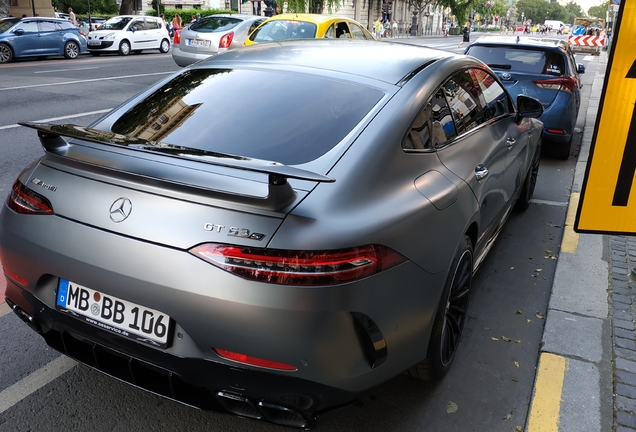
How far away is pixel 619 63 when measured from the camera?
2.26 metres

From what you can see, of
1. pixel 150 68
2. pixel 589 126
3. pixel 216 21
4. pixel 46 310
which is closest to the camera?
pixel 46 310

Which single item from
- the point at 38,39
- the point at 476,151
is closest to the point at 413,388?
the point at 476,151

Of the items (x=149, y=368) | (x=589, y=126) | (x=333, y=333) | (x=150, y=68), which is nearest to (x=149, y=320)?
(x=149, y=368)

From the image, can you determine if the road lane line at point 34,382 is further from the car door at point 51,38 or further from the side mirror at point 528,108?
the car door at point 51,38

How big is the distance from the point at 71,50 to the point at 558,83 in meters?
18.7

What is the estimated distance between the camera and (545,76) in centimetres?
800

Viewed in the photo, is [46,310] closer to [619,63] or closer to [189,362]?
[189,362]

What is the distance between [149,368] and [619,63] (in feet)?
6.94

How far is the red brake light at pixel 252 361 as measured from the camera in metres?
2.12

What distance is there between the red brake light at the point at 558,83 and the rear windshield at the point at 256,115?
5.81 metres

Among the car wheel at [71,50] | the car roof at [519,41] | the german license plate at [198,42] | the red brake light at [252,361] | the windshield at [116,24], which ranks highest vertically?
the car roof at [519,41]

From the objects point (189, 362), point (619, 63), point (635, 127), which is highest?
point (619, 63)

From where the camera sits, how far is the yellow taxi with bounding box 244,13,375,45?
12438 mm

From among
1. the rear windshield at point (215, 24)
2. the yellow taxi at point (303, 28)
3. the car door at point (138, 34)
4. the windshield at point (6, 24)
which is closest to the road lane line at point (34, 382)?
the yellow taxi at point (303, 28)
